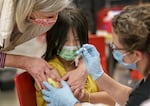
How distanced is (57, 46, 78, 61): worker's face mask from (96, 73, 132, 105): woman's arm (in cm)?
19

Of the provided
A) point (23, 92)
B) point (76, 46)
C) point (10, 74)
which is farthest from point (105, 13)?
point (23, 92)

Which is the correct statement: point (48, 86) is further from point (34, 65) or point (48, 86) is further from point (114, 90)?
point (114, 90)

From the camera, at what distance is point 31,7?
136 centimetres

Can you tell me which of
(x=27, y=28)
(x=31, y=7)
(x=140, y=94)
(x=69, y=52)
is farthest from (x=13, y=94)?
(x=140, y=94)

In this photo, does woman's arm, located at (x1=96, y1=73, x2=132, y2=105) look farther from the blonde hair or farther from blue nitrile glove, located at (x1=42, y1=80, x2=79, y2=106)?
the blonde hair

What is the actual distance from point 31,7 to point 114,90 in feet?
1.84

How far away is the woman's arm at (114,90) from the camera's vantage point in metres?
1.56

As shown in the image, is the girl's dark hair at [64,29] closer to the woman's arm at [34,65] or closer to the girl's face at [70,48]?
the girl's face at [70,48]

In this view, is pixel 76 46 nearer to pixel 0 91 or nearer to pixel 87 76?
pixel 87 76

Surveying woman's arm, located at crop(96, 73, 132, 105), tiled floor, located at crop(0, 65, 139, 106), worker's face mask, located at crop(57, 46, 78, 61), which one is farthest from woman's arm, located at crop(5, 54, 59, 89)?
tiled floor, located at crop(0, 65, 139, 106)

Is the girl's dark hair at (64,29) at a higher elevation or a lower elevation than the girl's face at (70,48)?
higher

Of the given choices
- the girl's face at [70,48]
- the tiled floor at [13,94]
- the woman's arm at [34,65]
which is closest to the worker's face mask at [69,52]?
the girl's face at [70,48]

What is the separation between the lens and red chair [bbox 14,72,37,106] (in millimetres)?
1484

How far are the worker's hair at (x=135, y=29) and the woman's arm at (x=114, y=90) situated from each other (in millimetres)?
299
